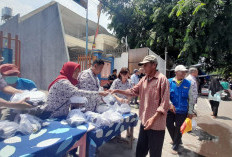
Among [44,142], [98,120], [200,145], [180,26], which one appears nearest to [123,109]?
[98,120]

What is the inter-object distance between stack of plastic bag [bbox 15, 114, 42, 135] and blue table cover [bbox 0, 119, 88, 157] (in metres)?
0.05

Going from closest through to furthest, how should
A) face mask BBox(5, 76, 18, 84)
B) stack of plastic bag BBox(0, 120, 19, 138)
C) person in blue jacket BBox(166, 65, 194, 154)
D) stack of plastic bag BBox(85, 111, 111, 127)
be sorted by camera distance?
stack of plastic bag BBox(0, 120, 19, 138) → stack of plastic bag BBox(85, 111, 111, 127) → face mask BBox(5, 76, 18, 84) → person in blue jacket BBox(166, 65, 194, 154)

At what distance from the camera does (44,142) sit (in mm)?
1278

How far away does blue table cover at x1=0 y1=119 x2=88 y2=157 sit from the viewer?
3.72ft

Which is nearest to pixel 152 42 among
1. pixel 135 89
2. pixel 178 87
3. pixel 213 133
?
pixel 213 133

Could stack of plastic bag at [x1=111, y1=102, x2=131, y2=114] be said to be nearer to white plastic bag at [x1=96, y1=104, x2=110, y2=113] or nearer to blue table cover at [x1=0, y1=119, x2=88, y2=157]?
white plastic bag at [x1=96, y1=104, x2=110, y2=113]

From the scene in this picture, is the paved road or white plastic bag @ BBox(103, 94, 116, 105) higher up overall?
white plastic bag @ BBox(103, 94, 116, 105)

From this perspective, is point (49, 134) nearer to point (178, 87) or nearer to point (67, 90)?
point (67, 90)

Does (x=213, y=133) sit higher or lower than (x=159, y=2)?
lower

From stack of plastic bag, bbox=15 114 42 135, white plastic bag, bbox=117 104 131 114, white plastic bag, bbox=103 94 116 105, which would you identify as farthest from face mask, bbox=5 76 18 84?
white plastic bag, bbox=117 104 131 114

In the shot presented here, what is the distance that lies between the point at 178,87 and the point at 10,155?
2.64 metres

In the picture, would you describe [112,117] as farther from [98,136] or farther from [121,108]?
[121,108]

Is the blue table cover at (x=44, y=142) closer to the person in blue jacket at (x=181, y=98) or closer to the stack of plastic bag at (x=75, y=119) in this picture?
the stack of plastic bag at (x=75, y=119)

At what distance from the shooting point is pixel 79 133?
1524mm
